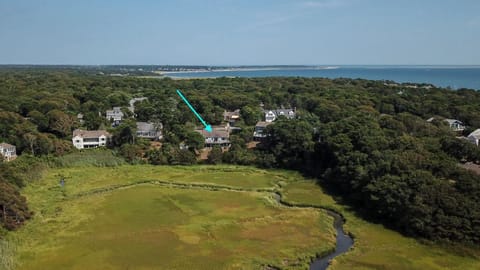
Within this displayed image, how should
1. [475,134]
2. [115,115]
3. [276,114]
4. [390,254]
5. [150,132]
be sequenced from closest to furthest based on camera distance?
[390,254], [475,134], [150,132], [276,114], [115,115]

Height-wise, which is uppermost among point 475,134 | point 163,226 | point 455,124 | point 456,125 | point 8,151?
point 455,124

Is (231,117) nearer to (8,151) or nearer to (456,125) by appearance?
(8,151)

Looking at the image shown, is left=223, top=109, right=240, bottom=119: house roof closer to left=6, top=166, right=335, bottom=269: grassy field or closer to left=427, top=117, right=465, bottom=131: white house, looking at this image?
left=6, top=166, right=335, bottom=269: grassy field

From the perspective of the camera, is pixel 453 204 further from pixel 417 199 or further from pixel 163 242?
pixel 163 242

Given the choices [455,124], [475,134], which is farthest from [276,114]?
[475,134]

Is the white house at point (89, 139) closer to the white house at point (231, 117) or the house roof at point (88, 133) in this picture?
the house roof at point (88, 133)

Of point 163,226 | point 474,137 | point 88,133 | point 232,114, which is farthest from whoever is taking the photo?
point 232,114

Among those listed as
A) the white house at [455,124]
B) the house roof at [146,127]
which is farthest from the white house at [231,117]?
the white house at [455,124]

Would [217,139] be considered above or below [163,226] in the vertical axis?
above

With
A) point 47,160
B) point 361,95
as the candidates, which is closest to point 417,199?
point 47,160
